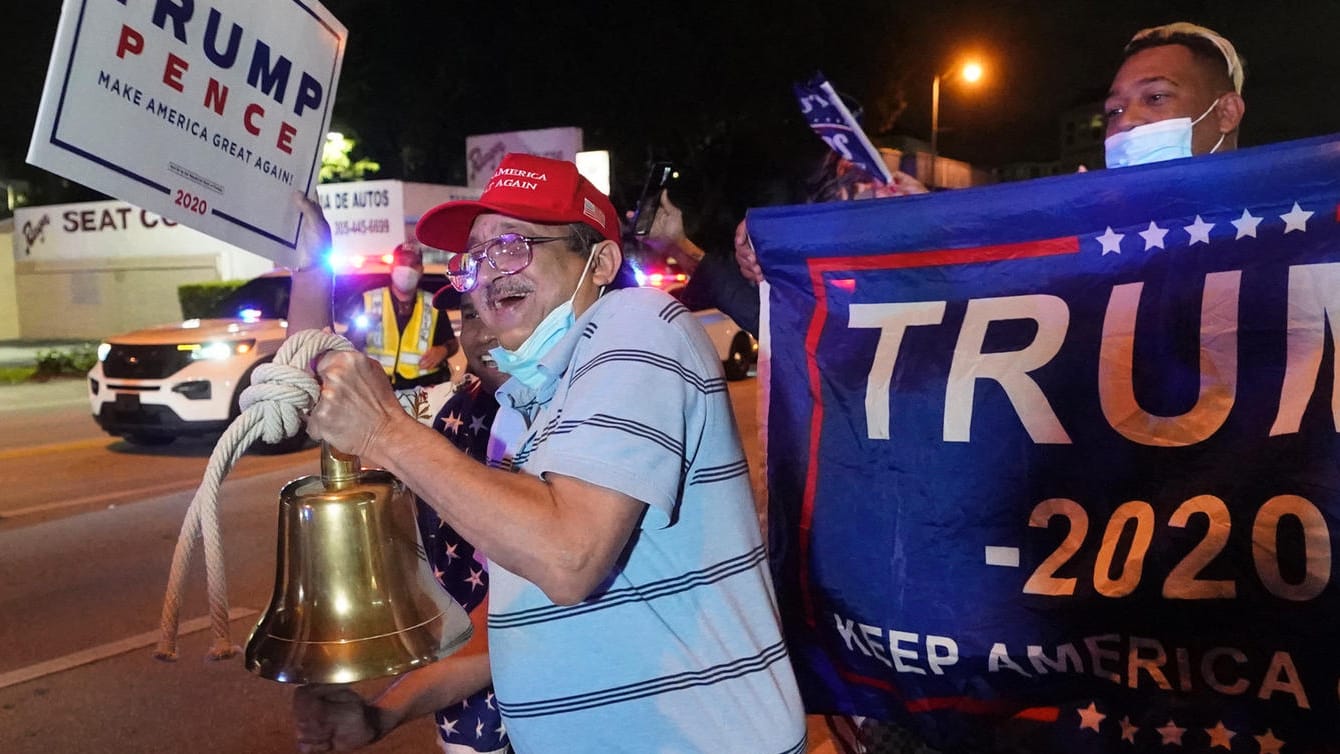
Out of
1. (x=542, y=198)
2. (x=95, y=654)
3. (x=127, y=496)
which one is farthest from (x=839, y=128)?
(x=127, y=496)

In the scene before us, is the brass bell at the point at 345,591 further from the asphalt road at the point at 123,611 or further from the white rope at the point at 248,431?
the asphalt road at the point at 123,611

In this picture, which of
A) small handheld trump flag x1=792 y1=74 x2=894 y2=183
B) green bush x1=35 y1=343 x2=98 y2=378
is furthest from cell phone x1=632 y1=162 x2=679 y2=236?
green bush x1=35 y1=343 x2=98 y2=378

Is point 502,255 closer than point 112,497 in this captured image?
Yes

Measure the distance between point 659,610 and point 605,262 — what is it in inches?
27.3

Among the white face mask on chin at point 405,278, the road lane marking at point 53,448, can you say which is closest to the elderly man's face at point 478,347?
the white face mask on chin at point 405,278

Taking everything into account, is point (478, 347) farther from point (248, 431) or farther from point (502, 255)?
point (248, 431)

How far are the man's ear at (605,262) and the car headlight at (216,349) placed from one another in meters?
8.85

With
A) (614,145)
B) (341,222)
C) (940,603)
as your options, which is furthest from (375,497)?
(614,145)

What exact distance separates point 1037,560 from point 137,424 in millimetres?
9871

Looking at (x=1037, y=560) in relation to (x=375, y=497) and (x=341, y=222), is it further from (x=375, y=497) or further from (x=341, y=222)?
(x=341, y=222)

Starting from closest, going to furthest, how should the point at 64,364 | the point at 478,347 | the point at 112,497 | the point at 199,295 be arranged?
the point at 478,347
the point at 112,497
the point at 64,364
the point at 199,295

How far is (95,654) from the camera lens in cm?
494

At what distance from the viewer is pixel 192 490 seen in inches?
335

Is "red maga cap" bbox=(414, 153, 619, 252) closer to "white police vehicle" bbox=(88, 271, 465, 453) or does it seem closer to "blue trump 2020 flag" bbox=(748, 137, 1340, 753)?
"blue trump 2020 flag" bbox=(748, 137, 1340, 753)
